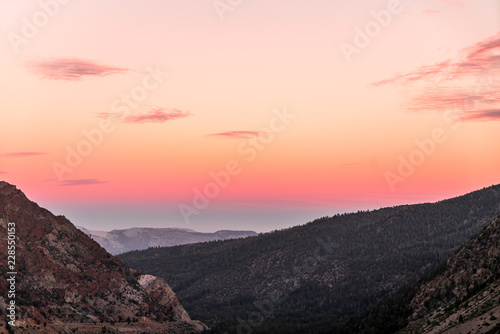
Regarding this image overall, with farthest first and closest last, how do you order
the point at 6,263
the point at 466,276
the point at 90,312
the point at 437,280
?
the point at 90,312
the point at 6,263
the point at 437,280
the point at 466,276

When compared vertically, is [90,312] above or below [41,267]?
below

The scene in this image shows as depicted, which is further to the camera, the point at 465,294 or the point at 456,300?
the point at 456,300

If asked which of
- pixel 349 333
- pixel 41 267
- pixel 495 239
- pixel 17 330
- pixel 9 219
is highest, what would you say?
pixel 9 219

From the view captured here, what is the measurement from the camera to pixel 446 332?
406 ft

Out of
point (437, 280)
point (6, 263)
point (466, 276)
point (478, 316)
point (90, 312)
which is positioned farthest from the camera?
point (90, 312)

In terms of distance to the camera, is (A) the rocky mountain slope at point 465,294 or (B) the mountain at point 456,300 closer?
(A) the rocky mountain slope at point 465,294

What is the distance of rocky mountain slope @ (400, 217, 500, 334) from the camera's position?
120 m

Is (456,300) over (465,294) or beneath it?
beneath

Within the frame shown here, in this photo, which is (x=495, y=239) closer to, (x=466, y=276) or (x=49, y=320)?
(x=466, y=276)

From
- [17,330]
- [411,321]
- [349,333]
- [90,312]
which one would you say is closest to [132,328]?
[90,312]

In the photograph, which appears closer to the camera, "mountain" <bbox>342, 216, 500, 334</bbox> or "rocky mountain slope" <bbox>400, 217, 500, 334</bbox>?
"rocky mountain slope" <bbox>400, 217, 500, 334</bbox>

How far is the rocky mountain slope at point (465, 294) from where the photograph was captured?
4732 inches

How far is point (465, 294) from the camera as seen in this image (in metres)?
145

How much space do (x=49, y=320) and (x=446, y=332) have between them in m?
104
